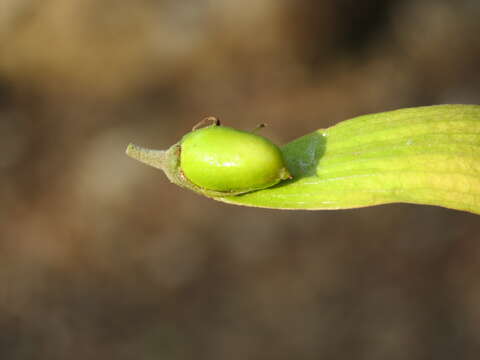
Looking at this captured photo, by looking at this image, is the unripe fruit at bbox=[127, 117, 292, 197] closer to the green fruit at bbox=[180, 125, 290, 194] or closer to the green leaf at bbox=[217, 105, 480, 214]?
the green fruit at bbox=[180, 125, 290, 194]

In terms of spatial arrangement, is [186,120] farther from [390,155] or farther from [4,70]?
[390,155]

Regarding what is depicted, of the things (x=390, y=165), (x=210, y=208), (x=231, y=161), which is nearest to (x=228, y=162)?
(x=231, y=161)

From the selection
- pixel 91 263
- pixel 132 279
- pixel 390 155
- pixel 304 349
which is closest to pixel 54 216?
pixel 91 263

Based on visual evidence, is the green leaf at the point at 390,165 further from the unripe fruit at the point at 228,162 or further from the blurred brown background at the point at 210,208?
the blurred brown background at the point at 210,208

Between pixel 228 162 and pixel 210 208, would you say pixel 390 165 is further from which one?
pixel 210 208

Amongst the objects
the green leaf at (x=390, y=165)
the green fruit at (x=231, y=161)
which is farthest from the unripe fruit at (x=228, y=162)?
the green leaf at (x=390, y=165)

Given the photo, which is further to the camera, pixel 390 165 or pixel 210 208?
pixel 210 208
